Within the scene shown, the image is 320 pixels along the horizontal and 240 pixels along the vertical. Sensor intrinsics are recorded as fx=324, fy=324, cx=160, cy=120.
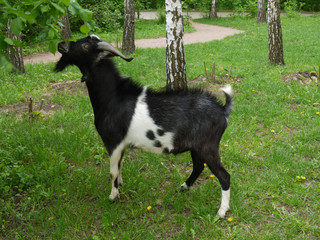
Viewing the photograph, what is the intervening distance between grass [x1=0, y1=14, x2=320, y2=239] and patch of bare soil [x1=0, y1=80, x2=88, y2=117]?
10 centimetres

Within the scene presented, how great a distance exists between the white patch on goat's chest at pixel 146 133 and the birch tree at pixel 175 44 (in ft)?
8.18

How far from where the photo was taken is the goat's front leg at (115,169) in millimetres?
3521

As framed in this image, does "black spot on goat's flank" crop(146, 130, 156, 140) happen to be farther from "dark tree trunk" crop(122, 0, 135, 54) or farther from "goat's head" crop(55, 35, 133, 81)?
"dark tree trunk" crop(122, 0, 135, 54)

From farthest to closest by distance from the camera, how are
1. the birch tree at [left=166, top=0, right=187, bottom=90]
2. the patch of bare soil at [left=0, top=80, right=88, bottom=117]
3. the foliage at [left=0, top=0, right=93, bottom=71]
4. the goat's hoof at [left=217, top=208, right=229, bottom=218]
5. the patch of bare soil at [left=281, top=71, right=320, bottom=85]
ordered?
1. the patch of bare soil at [left=281, top=71, right=320, bottom=85]
2. the birch tree at [left=166, top=0, right=187, bottom=90]
3. the patch of bare soil at [left=0, top=80, right=88, bottom=117]
4. the goat's hoof at [left=217, top=208, right=229, bottom=218]
5. the foliage at [left=0, top=0, right=93, bottom=71]

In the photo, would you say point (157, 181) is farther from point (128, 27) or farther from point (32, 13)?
point (128, 27)

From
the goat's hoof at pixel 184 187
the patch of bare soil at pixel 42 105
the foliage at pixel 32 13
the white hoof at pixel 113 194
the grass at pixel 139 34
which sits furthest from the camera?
the grass at pixel 139 34

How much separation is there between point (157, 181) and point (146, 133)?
40.8 inches

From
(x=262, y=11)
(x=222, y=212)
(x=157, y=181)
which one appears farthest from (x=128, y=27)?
(x=262, y=11)

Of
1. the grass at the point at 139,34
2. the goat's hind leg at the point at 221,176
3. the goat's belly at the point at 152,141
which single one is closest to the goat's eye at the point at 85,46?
the goat's belly at the point at 152,141

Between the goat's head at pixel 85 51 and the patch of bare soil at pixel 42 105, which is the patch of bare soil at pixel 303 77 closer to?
the patch of bare soil at pixel 42 105

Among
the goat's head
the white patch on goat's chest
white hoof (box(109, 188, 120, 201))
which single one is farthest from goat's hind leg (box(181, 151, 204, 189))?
the goat's head

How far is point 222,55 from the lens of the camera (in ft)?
38.1

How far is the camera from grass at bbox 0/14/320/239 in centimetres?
334

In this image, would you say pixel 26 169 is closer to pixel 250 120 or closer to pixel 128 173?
pixel 128 173
